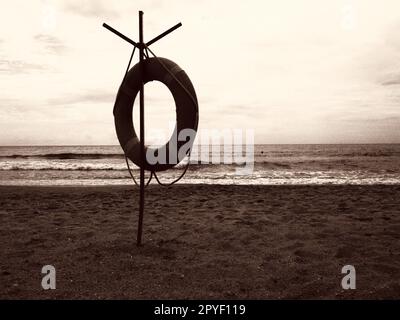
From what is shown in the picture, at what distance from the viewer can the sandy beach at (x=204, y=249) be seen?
304cm

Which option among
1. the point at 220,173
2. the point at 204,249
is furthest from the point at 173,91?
the point at 220,173

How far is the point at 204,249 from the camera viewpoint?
4.07 m

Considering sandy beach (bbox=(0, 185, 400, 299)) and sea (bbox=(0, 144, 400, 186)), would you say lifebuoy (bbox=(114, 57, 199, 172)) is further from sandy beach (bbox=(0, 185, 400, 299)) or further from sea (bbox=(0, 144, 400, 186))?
sea (bbox=(0, 144, 400, 186))

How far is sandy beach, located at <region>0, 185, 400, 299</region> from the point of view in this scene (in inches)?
120

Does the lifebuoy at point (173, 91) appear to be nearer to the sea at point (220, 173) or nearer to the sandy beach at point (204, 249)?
the sandy beach at point (204, 249)

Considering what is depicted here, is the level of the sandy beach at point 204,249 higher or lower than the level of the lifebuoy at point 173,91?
lower

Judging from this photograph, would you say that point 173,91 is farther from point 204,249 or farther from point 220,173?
point 220,173

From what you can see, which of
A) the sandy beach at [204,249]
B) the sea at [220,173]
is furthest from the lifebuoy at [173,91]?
the sea at [220,173]
